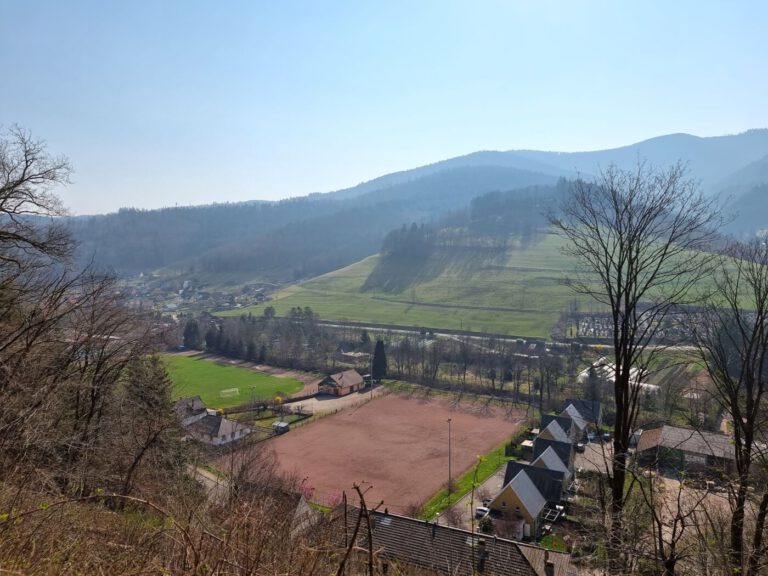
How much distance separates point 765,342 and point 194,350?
52.0 meters

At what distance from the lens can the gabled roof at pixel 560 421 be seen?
25656 mm

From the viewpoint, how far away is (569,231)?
5.94m

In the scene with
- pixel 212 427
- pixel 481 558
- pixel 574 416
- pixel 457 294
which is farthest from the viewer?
pixel 457 294

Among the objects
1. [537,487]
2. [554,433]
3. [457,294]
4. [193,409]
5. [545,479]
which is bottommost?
[554,433]

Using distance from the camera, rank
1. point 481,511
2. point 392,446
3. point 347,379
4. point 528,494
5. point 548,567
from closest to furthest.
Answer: point 548,567 < point 528,494 < point 481,511 < point 392,446 < point 347,379

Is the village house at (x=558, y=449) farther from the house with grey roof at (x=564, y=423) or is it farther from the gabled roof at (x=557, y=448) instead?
the house with grey roof at (x=564, y=423)

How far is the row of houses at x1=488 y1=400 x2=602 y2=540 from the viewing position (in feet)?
55.7

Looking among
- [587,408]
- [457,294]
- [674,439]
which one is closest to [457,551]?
[674,439]

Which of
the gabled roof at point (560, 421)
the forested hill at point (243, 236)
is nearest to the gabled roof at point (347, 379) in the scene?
the gabled roof at point (560, 421)

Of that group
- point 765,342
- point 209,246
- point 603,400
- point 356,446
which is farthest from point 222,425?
point 209,246

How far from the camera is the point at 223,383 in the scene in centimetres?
3934

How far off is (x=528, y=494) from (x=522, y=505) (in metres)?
0.75

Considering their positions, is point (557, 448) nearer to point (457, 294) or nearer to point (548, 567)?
point (548, 567)

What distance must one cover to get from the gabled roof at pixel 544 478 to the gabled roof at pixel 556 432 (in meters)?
5.30
